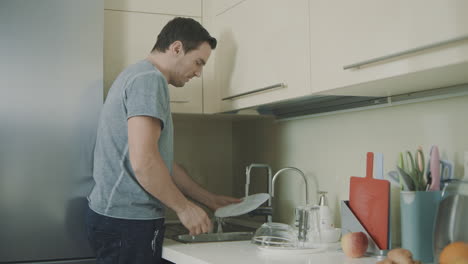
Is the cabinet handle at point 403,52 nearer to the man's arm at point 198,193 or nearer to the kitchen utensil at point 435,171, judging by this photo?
the kitchen utensil at point 435,171

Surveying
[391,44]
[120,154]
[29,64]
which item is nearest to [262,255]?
[120,154]

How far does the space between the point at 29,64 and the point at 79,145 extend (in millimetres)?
337

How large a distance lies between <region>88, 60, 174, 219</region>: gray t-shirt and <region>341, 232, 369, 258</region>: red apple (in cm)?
66

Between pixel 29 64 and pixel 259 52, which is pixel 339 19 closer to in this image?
pixel 259 52

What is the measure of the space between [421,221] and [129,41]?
1368 mm

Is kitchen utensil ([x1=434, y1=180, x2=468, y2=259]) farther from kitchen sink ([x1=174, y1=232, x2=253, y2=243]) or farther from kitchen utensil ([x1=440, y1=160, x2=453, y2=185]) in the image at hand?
kitchen sink ([x1=174, y1=232, x2=253, y2=243])

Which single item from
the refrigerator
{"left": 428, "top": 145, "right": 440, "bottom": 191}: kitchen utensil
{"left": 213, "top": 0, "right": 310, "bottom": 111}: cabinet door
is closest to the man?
the refrigerator

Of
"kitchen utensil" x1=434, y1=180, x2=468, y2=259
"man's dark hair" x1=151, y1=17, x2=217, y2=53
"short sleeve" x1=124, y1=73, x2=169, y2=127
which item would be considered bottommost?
"kitchen utensil" x1=434, y1=180, x2=468, y2=259

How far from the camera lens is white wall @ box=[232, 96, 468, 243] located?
1667 mm

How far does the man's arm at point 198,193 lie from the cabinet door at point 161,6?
2.18ft

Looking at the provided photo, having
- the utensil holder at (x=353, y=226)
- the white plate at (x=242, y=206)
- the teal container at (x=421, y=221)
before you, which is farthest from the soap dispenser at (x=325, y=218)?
the teal container at (x=421, y=221)

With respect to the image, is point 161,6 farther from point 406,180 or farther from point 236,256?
point 406,180

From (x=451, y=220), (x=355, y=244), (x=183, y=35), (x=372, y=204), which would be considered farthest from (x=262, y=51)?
(x=451, y=220)

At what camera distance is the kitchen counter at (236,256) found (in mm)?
1559
